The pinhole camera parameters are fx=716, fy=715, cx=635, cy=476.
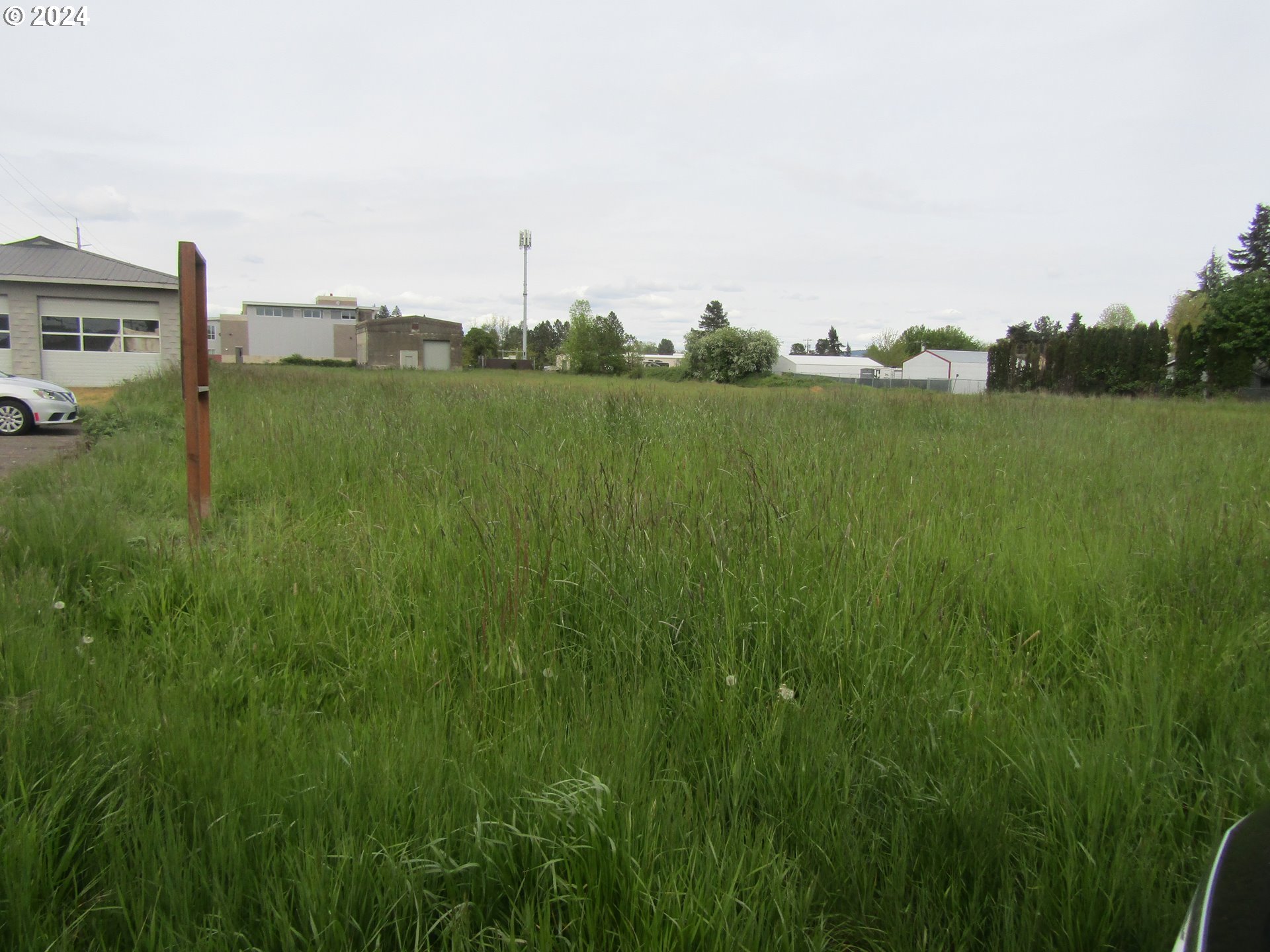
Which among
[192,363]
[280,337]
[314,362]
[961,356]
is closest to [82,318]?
[192,363]

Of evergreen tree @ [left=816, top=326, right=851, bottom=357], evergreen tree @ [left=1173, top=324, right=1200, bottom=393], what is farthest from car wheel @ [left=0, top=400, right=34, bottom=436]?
evergreen tree @ [left=816, top=326, right=851, bottom=357]

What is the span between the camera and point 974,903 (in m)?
1.63

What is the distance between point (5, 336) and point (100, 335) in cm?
256

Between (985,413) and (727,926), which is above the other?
(985,413)

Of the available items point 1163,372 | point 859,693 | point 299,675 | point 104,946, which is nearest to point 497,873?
point 104,946

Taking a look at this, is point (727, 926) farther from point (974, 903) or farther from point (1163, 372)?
point (1163, 372)

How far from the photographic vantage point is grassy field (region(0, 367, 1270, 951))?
158 centimetres

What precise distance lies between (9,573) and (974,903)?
4385 mm

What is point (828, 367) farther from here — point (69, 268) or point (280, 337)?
point (69, 268)

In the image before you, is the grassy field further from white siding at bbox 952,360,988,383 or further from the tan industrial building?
white siding at bbox 952,360,988,383

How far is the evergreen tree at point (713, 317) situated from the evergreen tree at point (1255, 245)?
→ 71.6 m

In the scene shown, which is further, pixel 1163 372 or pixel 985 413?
pixel 1163 372

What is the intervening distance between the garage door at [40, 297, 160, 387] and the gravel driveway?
476 inches

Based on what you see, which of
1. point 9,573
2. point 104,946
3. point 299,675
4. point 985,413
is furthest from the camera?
point 985,413
